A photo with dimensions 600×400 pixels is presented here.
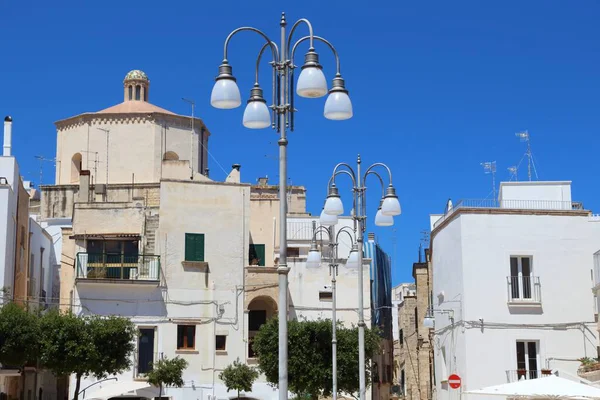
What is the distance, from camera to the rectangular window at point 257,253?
50.2m

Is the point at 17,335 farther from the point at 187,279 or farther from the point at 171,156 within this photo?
the point at 171,156

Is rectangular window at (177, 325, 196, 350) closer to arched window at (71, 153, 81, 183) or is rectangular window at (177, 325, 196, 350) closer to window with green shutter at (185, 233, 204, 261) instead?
window with green shutter at (185, 233, 204, 261)

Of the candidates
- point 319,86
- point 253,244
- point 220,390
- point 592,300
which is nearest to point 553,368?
point 592,300

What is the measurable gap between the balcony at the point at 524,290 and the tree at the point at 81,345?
46.8ft

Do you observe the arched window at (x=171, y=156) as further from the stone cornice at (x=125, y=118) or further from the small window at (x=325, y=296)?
the small window at (x=325, y=296)

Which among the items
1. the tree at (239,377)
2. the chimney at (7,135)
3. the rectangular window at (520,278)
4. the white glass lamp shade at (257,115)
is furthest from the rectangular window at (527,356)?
the white glass lamp shade at (257,115)

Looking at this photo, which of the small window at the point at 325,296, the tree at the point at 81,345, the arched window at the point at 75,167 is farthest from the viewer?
the arched window at the point at 75,167

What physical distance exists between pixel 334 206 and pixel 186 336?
23962 mm

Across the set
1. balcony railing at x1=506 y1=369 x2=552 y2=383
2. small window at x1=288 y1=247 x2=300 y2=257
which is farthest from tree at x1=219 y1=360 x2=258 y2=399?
→ small window at x1=288 y1=247 x2=300 y2=257

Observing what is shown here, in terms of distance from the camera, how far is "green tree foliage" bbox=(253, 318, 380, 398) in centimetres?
3988

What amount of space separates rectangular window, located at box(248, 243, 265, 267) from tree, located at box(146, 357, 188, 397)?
8.69 meters

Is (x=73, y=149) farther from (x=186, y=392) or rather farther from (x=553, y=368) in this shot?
(x=553, y=368)

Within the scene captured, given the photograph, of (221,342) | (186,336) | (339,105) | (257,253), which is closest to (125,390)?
(186,336)

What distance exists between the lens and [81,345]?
121 ft
